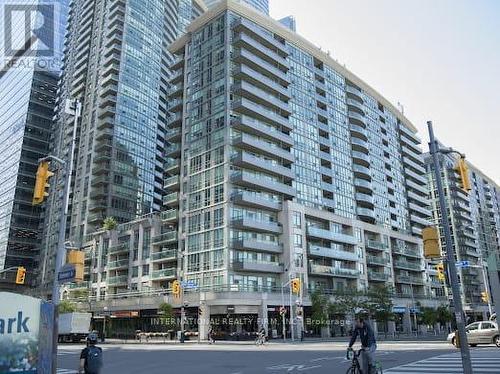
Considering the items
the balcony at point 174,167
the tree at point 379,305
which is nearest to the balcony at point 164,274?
the balcony at point 174,167

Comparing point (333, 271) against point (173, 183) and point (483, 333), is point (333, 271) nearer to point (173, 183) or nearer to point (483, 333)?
point (173, 183)

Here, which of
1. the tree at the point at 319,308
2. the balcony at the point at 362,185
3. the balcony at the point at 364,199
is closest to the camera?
the tree at the point at 319,308

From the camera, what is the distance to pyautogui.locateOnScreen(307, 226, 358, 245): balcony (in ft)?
225

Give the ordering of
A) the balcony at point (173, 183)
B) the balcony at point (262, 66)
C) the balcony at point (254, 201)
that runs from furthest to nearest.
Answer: the balcony at point (173, 183), the balcony at point (262, 66), the balcony at point (254, 201)

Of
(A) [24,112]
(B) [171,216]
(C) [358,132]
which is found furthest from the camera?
(A) [24,112]

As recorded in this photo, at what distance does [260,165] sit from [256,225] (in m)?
8.91

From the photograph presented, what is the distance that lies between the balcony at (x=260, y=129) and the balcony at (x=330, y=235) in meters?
13.8

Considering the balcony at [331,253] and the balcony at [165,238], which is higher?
the balcony at [165,238]

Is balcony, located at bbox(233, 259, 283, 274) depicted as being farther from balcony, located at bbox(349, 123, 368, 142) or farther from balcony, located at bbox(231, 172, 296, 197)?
balcony, located at bbox(349, 123, 368, 142)

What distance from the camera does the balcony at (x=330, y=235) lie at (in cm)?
6862

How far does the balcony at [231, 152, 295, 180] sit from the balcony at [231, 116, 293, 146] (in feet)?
13.0

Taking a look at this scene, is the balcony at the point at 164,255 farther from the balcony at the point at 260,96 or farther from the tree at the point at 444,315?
the tree at the point at 444,315

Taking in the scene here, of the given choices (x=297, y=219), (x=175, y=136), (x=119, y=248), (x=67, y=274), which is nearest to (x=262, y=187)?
(x=297, y=219)

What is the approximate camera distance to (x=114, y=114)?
328 feet
